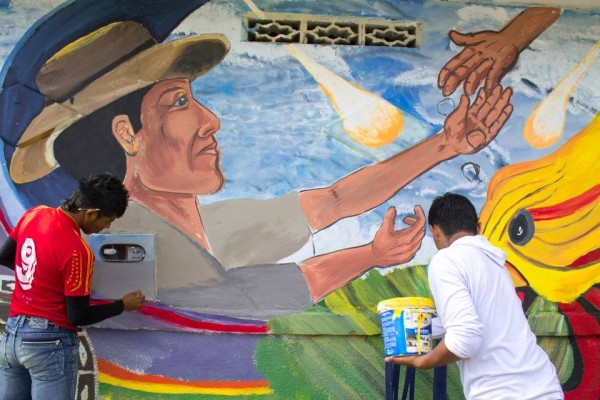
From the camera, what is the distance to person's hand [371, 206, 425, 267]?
4.30m

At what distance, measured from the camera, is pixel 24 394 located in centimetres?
332

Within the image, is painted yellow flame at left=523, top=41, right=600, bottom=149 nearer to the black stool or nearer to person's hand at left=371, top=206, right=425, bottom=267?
person's hand at left=371, top=206, right=425, bottom=267

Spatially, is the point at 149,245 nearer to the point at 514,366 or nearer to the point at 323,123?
the point at 323,123

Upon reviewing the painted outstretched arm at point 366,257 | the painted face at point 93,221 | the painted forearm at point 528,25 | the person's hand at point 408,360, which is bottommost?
the painted outstretched arm at point 366,257

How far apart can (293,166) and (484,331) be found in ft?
6.12

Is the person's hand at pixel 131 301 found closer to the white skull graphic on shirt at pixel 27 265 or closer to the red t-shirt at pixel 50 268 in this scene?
the red t-shirt at pixel 50 268

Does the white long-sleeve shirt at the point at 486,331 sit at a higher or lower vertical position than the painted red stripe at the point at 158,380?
higher

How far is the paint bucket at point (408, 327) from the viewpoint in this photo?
307 centimetres

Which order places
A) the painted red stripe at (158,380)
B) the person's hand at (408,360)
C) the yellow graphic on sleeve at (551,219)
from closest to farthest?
the person's hand at (408,360) → the painted red stripe at (158,380) → the yellow graphic on sleeve at (551,219)

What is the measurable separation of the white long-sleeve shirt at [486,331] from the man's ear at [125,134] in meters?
2.17

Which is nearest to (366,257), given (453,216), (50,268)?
(453,216)

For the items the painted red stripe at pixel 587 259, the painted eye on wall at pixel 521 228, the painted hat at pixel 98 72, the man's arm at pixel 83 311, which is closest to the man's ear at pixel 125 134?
the painted hat at pixel 98 72

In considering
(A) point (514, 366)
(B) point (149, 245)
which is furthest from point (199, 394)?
(A) point (514, 366)

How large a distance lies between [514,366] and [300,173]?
1.95 metres
